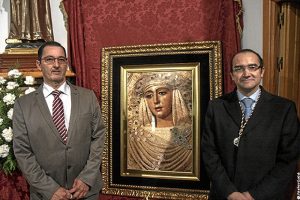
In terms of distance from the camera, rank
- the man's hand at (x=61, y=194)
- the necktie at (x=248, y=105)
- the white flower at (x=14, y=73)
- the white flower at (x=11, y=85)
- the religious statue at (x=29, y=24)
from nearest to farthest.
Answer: the necktie at (x=248, y=105) < the man's hand at (x=61, y=194) < the white flower at (x=11, y=85) < the white flower at (x=14, y=73) < the religious statue at (x=29, y=24)

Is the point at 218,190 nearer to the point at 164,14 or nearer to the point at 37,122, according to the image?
the point at 37,122

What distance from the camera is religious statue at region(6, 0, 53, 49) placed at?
3586mm

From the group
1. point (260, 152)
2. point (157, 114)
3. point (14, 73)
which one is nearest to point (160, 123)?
point (157, 114)

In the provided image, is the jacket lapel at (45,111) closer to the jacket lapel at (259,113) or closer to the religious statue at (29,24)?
the jacket lapel at (259,113)

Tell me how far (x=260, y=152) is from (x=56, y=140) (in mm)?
1195

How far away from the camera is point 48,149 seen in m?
2.40

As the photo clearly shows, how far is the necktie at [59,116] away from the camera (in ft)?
7.97

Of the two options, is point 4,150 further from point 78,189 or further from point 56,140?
point 78,189

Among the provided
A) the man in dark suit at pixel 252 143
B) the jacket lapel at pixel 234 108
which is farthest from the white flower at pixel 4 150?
the jacket lapel at pixel 234 108

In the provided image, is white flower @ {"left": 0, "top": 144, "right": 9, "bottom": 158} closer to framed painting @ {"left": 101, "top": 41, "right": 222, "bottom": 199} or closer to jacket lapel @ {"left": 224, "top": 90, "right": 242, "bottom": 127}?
framed painting @ {"left": 101, "top": 41, "right": 222, "bottom": 199}

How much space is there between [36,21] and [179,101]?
1507mm

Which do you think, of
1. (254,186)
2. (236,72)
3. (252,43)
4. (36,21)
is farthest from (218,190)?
(36,21)

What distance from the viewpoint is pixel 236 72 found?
2.13 metres

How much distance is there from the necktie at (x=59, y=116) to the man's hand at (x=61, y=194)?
30cm
